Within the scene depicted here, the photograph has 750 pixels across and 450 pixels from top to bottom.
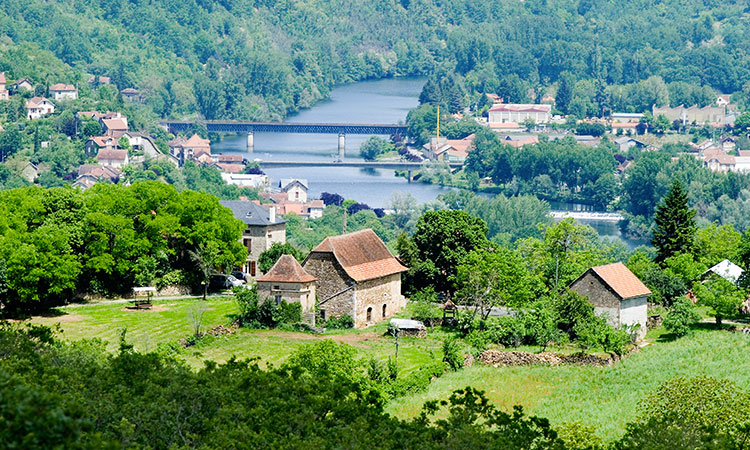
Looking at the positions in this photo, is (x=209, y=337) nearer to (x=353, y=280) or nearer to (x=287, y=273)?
(x=287, y=273)

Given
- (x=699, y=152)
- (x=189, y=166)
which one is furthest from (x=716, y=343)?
(x=699, y=152)

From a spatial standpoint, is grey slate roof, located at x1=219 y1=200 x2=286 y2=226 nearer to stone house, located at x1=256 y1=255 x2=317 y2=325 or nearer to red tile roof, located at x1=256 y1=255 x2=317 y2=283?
red tile roof, located at x1=256 y1=255 x2=317 y2=283

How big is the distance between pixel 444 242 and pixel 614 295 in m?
9.34

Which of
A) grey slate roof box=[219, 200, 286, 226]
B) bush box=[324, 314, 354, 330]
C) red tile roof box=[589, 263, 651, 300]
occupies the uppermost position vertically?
grey slate roof box=[219, 200, 286, 226]

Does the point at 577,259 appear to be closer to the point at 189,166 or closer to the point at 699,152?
the point at 189,166

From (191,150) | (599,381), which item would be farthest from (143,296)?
(191,150)

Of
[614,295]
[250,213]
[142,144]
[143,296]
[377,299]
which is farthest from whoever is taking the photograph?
[142,144]

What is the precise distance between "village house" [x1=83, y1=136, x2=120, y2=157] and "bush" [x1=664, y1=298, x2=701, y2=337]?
11355 centimetres

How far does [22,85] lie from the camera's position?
565ft

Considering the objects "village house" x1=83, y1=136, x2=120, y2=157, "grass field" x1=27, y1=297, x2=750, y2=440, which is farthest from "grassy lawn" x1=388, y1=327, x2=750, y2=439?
"village house" x1=83, y1=136, x2=120, y2=157

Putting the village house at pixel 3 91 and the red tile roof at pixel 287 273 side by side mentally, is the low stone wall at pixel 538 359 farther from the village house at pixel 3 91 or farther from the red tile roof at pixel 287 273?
the village house at pixel 3 91

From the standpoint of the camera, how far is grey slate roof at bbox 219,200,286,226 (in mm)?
59469

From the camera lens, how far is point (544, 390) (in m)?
38.7

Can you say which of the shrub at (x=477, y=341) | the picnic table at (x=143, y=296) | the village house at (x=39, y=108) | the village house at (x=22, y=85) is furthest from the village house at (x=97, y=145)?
the shrub at (x=477, y=341)
